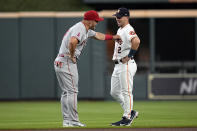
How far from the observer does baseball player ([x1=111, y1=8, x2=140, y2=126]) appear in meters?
11.1

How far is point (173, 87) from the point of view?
21.3m

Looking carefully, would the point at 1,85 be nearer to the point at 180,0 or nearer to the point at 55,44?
the point at 55,44

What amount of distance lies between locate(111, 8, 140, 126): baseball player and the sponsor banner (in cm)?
1017

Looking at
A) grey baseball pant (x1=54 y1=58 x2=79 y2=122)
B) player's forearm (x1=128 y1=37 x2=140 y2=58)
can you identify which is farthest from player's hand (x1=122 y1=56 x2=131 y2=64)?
grey baseball pant (x1=54 y1=58 x2=79 y2=122)

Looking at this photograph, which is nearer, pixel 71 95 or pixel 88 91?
pixel 71 95

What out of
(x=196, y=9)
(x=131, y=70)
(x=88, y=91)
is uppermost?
(x=196, y=9)

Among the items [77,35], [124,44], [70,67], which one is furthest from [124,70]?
[77,35]

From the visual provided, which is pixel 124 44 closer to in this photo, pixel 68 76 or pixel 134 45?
pixel 134 45

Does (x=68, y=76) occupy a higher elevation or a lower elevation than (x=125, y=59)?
lower

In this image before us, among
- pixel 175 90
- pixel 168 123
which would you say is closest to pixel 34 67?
pixel 175 90

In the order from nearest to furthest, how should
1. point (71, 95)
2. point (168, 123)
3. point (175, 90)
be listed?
1. point (71, 95)
2. point (168, 123)
3. point (175, 90)

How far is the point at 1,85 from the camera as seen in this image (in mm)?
21578

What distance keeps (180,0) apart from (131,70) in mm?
10643

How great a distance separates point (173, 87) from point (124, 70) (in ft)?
34.2
